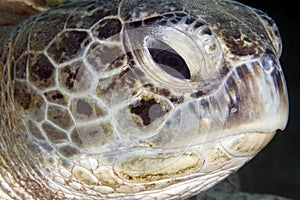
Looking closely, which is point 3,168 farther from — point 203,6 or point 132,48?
point 203,6

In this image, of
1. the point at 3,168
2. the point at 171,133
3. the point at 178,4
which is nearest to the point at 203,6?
the point at 178,4

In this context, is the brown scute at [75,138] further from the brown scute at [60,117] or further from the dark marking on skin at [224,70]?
the dark marking on skin at [224,70]

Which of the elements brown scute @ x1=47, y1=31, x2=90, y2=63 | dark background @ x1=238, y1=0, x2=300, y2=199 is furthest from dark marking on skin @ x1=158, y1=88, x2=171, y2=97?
dark background @ x1=238, y1=0, x2=300, y2=199

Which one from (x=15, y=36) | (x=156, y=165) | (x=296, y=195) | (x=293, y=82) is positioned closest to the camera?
(x=156, y=165)

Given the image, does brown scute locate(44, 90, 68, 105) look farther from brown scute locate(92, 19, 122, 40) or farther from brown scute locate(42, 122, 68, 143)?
brown scute locate(92, 19, 122, 40)

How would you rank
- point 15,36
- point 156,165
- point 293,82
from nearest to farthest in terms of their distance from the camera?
point 156,165 < point 15,36 < point 293,82

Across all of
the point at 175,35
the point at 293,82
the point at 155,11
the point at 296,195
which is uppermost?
the point at 293,82
